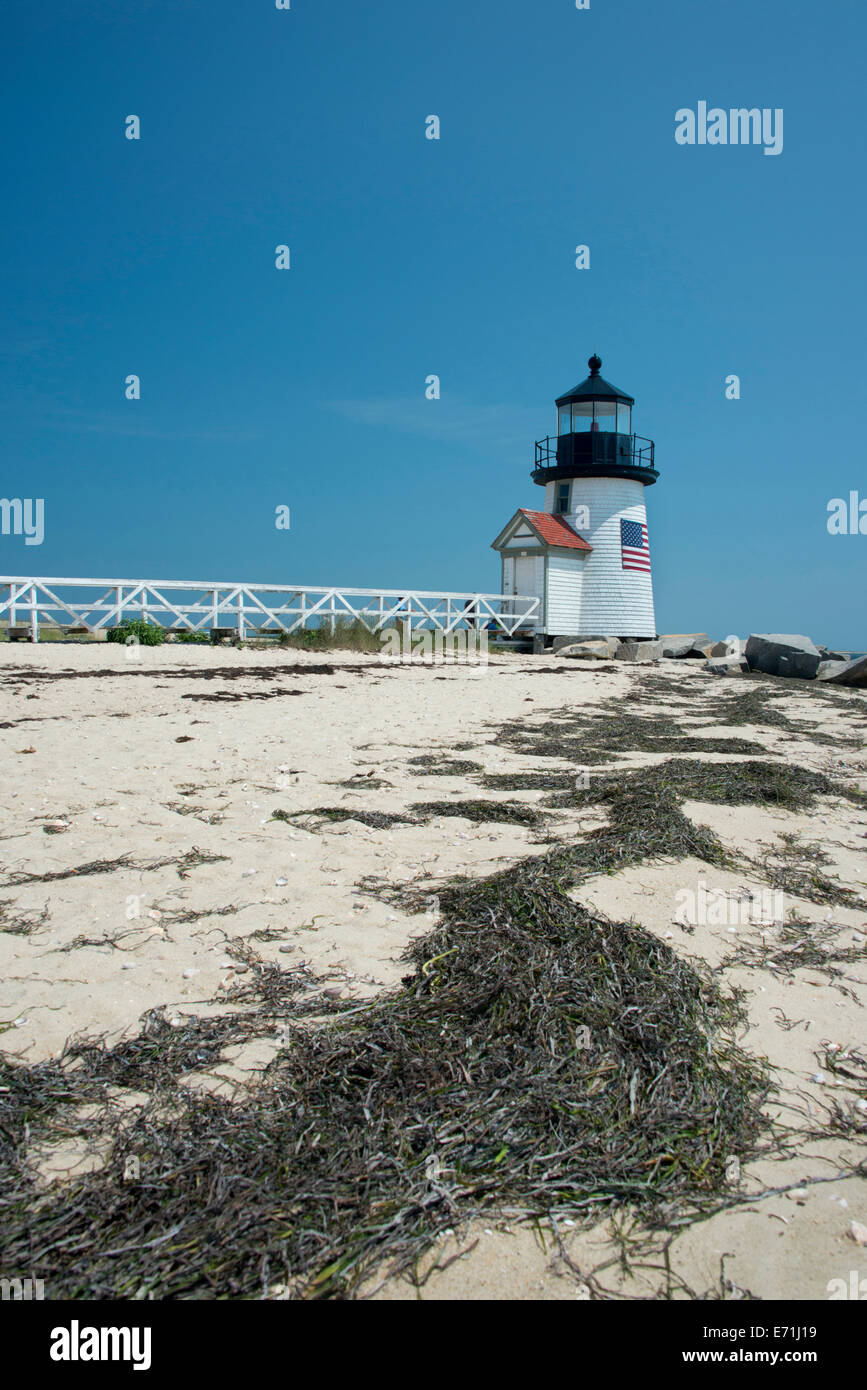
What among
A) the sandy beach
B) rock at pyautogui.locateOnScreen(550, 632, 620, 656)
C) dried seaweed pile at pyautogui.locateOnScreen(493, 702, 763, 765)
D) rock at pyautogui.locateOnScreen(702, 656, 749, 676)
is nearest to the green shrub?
the sandy beach

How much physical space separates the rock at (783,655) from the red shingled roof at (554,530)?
7.77 meters

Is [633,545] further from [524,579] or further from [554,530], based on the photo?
[524,579]

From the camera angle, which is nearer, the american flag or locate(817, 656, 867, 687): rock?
locate(817, 656, 867, 687): rock

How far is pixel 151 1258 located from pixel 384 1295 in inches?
23.6

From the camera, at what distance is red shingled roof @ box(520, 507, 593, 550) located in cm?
2872

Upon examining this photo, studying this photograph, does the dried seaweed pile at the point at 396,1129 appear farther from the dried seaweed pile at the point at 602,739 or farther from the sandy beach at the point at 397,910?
the dried seaweed pile at the point at 602,739

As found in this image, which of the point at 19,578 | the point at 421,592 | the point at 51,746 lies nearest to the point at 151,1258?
the point at 51,746

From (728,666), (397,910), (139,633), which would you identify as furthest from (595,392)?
(397,910)

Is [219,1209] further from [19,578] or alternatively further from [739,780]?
[19,578]

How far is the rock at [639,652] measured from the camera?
2625 cm

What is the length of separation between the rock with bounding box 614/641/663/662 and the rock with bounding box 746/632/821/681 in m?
3.02

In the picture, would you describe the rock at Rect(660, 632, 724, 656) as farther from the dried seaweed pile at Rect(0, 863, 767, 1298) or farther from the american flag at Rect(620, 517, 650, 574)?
the dried seaweed pile at Rect(0, 863, 767, 1298)

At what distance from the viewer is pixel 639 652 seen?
26312mm
